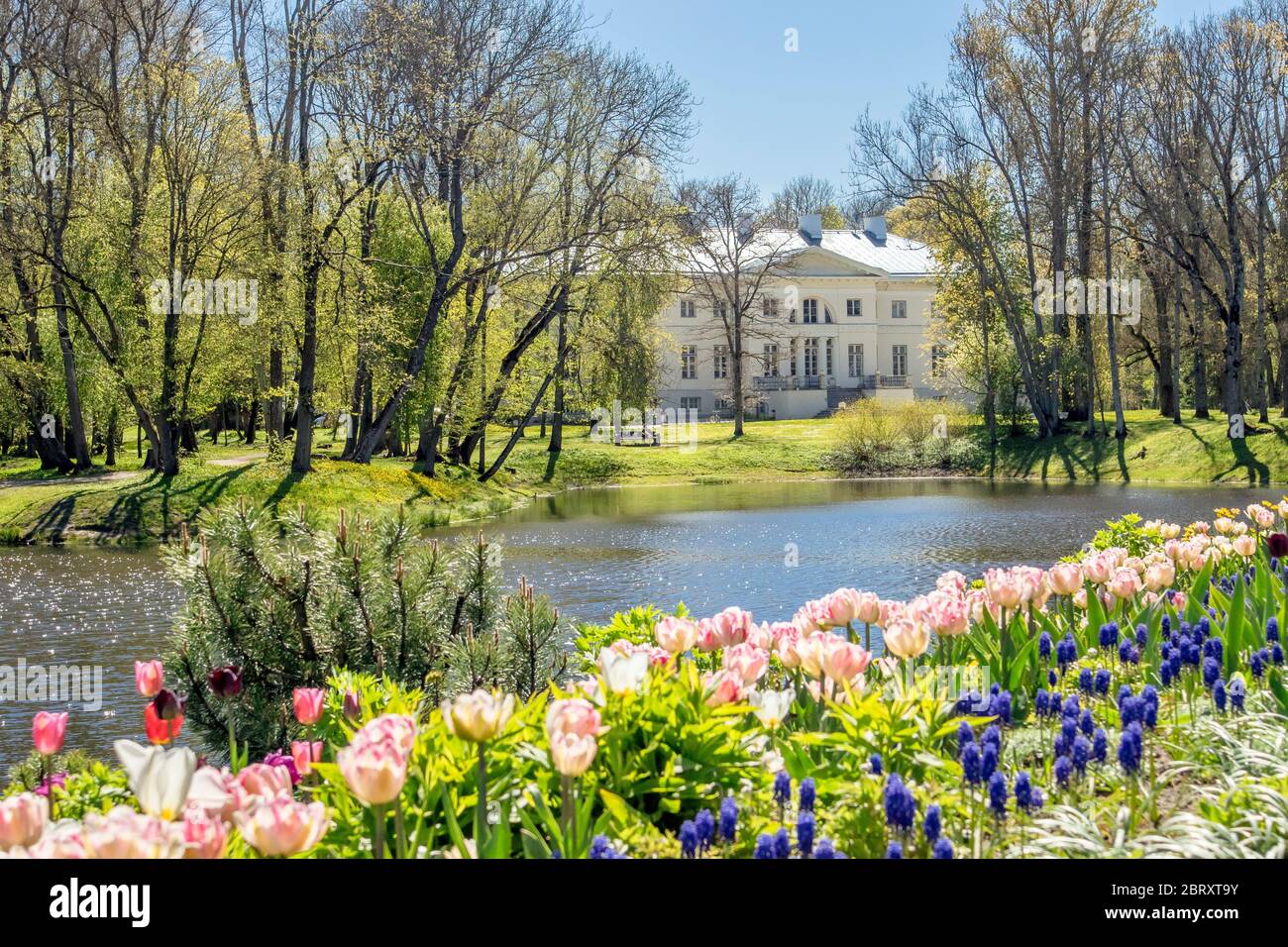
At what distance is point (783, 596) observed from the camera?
13586 millimetres

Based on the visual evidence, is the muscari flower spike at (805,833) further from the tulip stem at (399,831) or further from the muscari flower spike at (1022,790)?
the tulip stem at (399,831)

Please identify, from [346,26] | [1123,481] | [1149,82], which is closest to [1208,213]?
[1149,82]

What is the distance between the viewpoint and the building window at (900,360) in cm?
7275

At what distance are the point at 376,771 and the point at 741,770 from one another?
1.17 metres

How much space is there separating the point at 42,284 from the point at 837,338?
49.5m

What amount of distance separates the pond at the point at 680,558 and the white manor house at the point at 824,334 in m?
34.7

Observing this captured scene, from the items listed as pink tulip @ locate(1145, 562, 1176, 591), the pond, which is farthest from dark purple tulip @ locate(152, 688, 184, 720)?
pink tulip @ locate(1145, 562, 1176, 591)

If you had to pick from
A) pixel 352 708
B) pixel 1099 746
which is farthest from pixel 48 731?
pixel 1099 746

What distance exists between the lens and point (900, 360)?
73062 mm

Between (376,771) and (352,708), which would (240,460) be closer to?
(352,708)

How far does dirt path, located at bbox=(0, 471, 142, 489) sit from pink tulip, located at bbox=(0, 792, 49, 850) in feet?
82.2

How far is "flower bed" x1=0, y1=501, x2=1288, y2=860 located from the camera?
2.38 m

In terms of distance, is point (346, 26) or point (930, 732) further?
point (346, 26)
